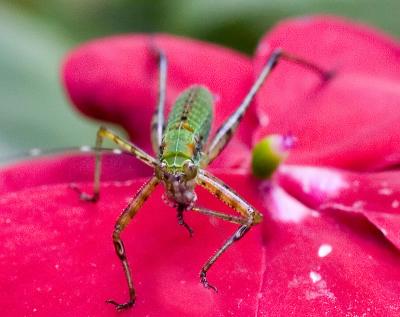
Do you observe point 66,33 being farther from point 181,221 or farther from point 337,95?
point 181,221

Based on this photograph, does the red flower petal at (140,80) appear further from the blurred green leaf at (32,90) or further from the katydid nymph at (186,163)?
the blurred green leaf at (32,90)

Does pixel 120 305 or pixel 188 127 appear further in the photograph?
pixel 188 127

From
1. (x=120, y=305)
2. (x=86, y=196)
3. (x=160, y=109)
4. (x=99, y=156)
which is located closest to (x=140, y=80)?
(x=160, y=109)

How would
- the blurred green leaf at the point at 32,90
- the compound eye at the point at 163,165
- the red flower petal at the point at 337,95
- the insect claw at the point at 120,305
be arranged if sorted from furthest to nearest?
the blurred green leaf at the point at 32,90 → the red flower petal at the point at 337,95 → the compound eye at the point at 163,165 → the insect claw at the point at 120,305

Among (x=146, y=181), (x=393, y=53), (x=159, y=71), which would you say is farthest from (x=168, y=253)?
(x=393, y=53)

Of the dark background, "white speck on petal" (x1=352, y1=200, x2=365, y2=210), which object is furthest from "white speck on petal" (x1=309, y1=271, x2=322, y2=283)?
the dark background

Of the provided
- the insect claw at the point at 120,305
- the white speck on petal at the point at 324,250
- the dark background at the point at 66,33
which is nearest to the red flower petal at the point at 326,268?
the white speck on petal at the point at 324,250

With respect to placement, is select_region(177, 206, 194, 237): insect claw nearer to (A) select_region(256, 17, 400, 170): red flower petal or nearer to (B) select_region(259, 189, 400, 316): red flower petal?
(B) select_region(259, 189, 400, 316): red flower petal
